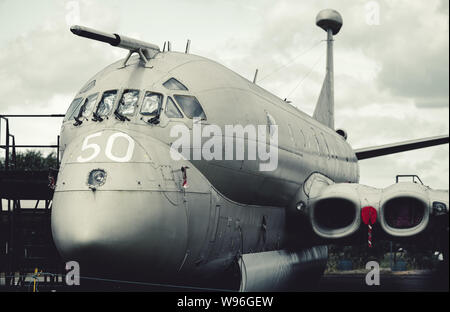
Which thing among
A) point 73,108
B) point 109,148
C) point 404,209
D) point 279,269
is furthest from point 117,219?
point 404,209

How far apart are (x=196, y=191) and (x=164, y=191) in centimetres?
76

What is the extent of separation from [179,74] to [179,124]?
0.98 m

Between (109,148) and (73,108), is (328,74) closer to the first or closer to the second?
(73,108)

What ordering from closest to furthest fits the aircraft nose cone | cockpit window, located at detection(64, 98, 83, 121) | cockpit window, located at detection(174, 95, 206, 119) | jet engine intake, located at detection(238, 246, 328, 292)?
the aircraft nose cone < cockpit window, located at detection(174, 95, 206, 119) < cockpit window, located at detection(64, 98, 83, 121) < jet engine intake, located at detection(238, 246, 328, 292)

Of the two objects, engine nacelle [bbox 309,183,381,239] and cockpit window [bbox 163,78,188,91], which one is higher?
cockpit window [bbox 163,78,188,91]

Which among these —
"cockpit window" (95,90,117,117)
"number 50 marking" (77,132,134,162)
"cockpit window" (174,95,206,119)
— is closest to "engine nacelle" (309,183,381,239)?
"cockpit window" (174,95,206,119)

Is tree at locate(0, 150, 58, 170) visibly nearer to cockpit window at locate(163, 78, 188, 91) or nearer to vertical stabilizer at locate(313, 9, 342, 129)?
vertical stabilizer at locate(313, 9, 342, 129)

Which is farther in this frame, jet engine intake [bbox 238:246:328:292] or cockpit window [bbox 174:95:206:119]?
jet engine intake [bbox 238:246:328:292]

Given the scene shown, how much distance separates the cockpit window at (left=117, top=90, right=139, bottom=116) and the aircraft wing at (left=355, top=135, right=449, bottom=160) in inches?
504

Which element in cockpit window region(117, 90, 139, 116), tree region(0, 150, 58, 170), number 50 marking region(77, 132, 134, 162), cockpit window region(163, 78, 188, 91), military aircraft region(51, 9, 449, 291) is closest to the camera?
military aircraft region(51, 9, 449, 291)

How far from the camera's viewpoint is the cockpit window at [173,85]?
9.05 meters

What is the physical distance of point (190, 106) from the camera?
9008 mm

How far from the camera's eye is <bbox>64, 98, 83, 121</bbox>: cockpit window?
371 inches

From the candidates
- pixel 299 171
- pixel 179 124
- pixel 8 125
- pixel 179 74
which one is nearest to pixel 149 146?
pixel 179 124
